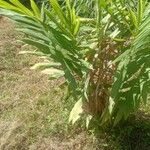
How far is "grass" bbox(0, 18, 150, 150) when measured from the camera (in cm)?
365

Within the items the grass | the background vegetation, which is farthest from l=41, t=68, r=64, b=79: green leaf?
the grass

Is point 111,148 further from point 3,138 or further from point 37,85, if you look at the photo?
point 37,85

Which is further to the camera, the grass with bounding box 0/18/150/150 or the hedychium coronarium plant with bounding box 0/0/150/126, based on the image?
the grass with bounding box 0/18/150/150

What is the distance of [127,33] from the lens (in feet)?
10.1

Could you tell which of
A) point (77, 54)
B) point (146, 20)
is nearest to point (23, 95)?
point (77, 54)

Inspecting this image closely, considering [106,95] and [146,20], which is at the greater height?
[146,20]

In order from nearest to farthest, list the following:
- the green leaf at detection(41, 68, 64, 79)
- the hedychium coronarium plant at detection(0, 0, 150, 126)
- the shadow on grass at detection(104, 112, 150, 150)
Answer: the hedychium coronarium plant at detection(0, 0, 150, 126), the green leaf at detection(41, 68, 64, 79), the shadow on grass at detection(104, 112, 150, 150)

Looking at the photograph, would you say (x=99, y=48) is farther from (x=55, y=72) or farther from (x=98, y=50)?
(x=55, y=72)

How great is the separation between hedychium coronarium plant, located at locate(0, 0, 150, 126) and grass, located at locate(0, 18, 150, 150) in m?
0.35

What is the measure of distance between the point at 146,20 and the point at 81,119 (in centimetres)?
139

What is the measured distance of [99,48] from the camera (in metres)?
3.05

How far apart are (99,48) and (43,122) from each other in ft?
3.93

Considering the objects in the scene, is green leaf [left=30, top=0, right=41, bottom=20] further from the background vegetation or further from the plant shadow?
the plant shadow

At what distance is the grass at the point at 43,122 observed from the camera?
144 inches
